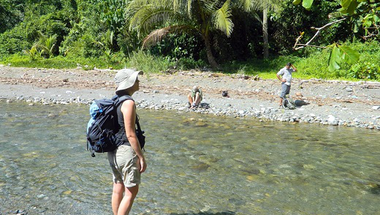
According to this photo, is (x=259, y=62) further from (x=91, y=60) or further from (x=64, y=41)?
(x=64, y=41)

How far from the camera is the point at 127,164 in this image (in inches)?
150

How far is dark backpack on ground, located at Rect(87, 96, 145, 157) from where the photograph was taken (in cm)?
378

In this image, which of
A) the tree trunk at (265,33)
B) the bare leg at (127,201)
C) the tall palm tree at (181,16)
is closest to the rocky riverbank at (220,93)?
the tall palm tree at (181,16)

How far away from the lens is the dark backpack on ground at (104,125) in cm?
378

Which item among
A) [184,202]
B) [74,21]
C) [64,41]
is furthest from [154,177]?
[74,21]

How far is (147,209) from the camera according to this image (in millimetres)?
5223

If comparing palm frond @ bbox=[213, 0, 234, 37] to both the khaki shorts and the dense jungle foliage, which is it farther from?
the khaki shorts

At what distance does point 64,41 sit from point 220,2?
48.0 feet

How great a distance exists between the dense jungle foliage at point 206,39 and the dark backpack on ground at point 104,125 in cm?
1134

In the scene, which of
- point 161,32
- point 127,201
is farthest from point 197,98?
point 127,201

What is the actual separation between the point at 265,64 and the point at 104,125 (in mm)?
16559

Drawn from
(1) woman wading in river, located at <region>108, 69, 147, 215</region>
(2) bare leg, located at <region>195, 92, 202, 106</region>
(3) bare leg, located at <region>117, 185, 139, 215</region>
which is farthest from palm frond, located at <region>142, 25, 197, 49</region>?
(3) bare leg, located at <region>117, 185, 139, 215</region>

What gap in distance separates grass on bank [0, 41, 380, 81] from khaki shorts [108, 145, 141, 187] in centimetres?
1261

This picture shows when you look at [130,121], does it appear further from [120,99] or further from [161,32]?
[161,32]
